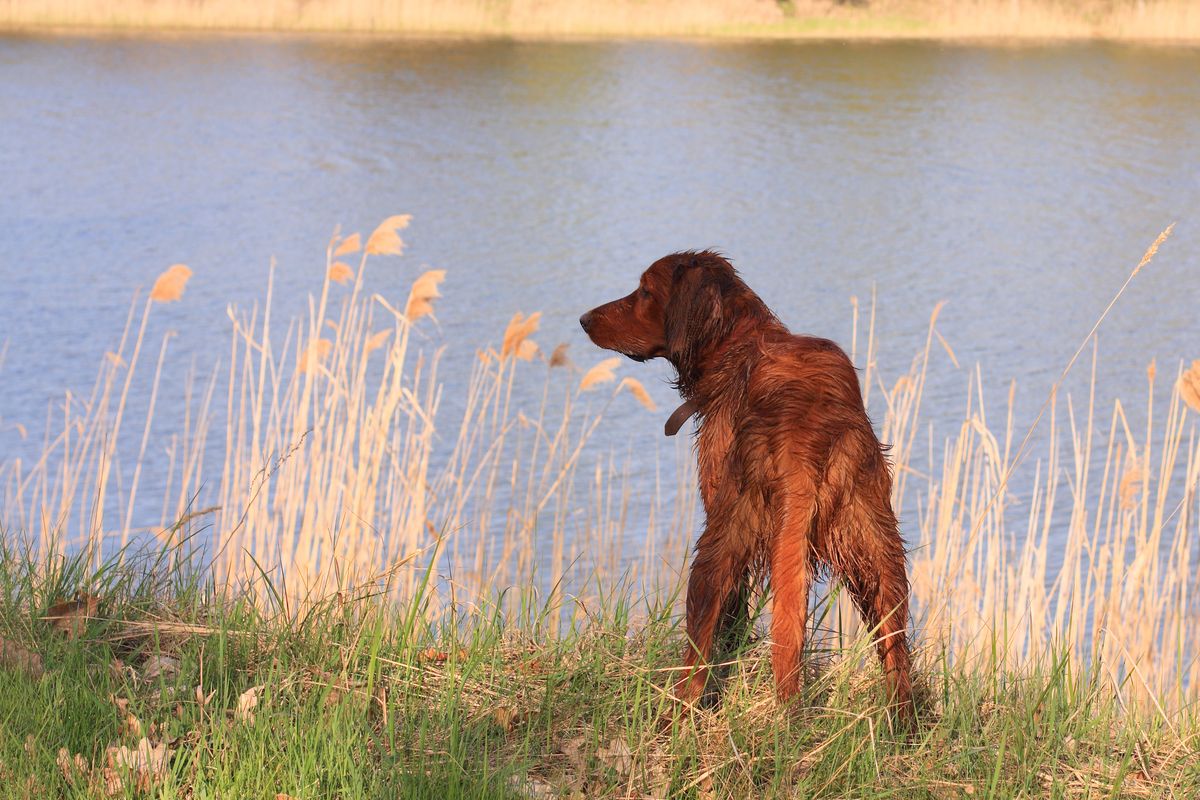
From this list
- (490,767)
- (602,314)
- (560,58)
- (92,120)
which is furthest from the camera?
(560,58)

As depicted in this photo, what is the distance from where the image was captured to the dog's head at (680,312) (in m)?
2.65

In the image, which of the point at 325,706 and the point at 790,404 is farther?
the point at 325,706

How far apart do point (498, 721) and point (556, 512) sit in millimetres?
3185

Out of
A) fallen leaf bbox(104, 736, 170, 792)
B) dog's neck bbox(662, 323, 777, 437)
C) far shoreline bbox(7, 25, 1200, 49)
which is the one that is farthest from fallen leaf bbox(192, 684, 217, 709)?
far shoreline bbox(7, 25, 1200, 49)

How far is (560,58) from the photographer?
2253 centimetres

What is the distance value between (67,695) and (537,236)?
9.71m

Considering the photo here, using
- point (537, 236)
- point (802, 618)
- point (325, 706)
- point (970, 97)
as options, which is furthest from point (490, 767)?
point (970, 97)

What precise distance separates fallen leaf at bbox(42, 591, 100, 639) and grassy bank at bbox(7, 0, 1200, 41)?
75.9 ft

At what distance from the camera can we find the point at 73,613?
307 centimetres

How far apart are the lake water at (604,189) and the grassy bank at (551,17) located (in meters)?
1.66

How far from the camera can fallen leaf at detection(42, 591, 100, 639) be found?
2.96m

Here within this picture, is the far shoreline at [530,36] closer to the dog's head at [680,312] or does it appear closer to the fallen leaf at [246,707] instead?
the dog's head at [680,312]

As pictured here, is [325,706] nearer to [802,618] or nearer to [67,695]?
[67,695]

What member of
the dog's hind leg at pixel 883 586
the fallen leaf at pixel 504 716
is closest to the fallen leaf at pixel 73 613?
the fallen leaf at pixel 504 716
